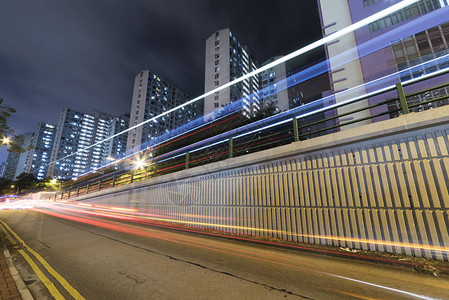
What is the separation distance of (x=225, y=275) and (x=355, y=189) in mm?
4667

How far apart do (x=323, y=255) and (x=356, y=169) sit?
280 cm

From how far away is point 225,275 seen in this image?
438 cm

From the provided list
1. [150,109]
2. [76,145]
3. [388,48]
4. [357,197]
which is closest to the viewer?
[357,197]

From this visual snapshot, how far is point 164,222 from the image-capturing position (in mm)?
13695

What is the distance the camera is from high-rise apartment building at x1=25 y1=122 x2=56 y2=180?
513 ft

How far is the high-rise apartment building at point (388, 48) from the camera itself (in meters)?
13.0

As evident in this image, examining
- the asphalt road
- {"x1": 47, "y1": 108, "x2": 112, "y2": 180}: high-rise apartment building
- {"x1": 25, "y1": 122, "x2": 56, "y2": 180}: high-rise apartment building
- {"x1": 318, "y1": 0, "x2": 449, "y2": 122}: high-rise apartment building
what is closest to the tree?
the asphalt road

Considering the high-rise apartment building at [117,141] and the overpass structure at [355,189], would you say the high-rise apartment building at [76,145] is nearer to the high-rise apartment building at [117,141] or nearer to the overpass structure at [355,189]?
the high-rise apartment building at [117,141]

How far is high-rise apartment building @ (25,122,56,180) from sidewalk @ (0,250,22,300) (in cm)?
19223

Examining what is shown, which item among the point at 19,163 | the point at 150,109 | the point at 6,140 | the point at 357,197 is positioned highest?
the point at 150,109

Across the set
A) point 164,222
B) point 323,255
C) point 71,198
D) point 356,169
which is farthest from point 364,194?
point 71,198

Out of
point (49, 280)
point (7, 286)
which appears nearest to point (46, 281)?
point (49, 280)

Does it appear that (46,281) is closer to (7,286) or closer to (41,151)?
(7,286)

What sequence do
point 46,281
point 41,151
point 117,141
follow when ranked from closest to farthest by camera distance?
point 46,281 → point 117,141 → point 41,151
